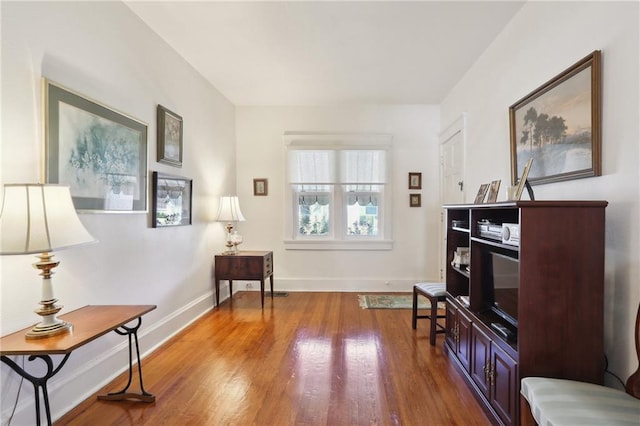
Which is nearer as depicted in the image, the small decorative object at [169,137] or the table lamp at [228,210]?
the small decorative object at [169,137]

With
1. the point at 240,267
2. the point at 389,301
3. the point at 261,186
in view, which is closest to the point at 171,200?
the point at 240,267

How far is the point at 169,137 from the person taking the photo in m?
2.96

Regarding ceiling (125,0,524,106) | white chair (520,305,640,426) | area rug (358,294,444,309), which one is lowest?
area rug (358,294,444,309)

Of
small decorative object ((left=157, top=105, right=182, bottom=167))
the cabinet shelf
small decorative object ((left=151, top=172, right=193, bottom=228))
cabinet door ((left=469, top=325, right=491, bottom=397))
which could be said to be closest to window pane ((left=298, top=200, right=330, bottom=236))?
small decorative object ((left=151, top=172, right=193, bottom=228))

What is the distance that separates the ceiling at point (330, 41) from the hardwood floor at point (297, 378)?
2792 mm

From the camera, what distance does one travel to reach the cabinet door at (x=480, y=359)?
188 centimetres

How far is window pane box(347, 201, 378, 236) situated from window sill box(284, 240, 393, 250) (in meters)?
0.16

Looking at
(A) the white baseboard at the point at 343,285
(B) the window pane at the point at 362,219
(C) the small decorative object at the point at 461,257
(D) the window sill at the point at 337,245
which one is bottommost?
(A) the white baseboard at the point at 343,285

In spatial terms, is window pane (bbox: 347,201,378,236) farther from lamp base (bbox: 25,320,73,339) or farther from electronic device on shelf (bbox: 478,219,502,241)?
lamp base (bbox: 25,320,73,339)

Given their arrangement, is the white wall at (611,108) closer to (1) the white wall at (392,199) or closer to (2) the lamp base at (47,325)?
(1) the white wall at (392,199)

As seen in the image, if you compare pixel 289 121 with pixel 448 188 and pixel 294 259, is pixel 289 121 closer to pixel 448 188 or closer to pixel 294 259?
pixel 294 259

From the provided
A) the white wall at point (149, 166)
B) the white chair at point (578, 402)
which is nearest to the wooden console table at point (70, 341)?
the white wall at point (149, 166)

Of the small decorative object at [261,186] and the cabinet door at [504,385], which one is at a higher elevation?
the small decorative object at [261,186]

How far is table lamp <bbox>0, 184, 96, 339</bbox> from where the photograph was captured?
1.31 metres
